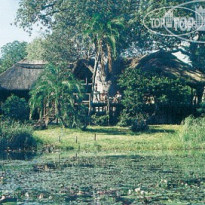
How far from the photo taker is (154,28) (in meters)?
33.5

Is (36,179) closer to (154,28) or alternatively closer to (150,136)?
(150,136)

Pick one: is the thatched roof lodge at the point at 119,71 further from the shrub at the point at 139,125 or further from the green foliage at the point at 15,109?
the green foliage at the point at 15,109

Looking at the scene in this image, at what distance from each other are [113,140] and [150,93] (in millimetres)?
8019

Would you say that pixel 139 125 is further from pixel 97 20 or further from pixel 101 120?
pixel 97 20

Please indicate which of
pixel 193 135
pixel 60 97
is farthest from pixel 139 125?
pixel 193 135

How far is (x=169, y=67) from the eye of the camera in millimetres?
34719

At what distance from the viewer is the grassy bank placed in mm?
21266

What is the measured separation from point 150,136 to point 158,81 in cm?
628

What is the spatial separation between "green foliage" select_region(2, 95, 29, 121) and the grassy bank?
9.11 ft

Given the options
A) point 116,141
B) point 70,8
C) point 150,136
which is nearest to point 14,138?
point 116,141

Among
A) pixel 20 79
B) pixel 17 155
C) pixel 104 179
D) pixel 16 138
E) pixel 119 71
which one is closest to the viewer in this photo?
pixel 104 179

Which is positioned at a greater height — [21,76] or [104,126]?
[21,76]

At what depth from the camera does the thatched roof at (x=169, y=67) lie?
33.5 metres

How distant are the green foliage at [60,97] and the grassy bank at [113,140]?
82 centimetres
